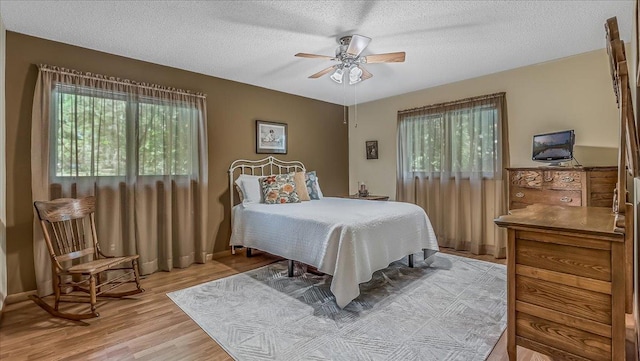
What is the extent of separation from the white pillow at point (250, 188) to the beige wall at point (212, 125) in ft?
1.07

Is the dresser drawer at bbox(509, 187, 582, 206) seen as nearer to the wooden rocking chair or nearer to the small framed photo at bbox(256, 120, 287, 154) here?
the small framed photo at bbox(256, 120, 287, 154)

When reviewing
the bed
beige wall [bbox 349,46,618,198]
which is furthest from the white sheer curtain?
the bed

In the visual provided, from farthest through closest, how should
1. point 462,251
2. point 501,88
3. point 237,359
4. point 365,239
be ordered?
point 462,251 < point 501,88 < point 365,239 < point 237,359

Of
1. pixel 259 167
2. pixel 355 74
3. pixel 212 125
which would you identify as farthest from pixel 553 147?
pixel 212 125

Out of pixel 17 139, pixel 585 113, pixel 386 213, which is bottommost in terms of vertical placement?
pixel 386 213

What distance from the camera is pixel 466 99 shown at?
420 centimetres

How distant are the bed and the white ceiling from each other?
1.73 metres

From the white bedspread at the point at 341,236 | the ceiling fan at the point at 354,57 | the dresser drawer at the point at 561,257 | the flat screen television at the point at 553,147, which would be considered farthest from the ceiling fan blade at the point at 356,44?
the flat screen television at the point at 553,147

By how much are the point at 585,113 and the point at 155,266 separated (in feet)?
17.0

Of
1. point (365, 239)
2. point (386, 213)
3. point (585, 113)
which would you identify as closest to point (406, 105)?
point (585, 113)

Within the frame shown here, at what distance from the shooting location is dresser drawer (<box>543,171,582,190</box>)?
2.92 m

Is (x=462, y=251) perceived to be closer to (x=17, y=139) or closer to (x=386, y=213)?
(x=386, y=213)

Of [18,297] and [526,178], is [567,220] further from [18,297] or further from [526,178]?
[18,297]

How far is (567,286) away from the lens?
1478mm
